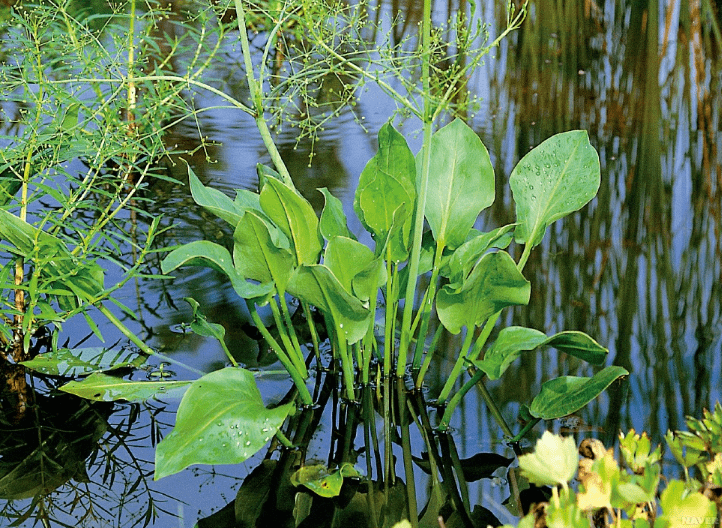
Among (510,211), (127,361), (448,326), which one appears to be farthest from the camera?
(510,211)

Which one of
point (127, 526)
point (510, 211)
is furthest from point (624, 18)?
point (127, 526)

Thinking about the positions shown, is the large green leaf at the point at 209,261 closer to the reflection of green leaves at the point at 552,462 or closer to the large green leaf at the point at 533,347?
the large green leaf at the point at 533,347

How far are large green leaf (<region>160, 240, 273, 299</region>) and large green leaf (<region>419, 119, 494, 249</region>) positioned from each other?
1.11 ft

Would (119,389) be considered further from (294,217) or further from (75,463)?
(294,217)

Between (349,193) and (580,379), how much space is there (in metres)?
1.24

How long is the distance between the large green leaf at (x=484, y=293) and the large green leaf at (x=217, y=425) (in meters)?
0.30

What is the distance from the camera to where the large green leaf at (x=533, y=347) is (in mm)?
1218

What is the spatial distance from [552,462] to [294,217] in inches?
28.4

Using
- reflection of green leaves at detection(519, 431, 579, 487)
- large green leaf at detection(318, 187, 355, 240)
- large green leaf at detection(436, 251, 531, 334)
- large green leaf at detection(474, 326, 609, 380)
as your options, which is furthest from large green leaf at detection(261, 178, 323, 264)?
reflection of green leaves at detection(519, 431, 579, 487)

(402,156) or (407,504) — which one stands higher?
(402,156)

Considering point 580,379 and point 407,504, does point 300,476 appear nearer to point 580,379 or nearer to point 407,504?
point 407,504

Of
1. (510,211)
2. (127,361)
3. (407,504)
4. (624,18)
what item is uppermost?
(624,18)

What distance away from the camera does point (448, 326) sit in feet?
4.35

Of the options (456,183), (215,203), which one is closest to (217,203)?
(215,203)
